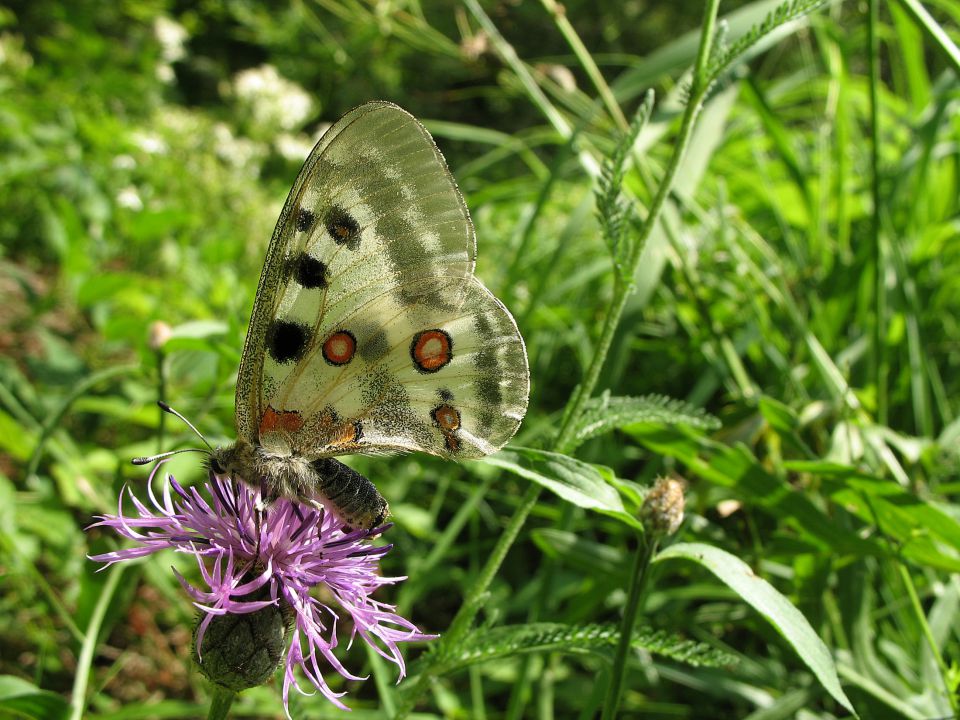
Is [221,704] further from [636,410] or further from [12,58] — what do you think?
[12,58]

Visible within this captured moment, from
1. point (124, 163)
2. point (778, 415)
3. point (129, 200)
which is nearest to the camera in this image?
point (778, 415)

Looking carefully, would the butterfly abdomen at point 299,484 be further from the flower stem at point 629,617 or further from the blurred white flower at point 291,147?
the blurred white flower at point 291,147

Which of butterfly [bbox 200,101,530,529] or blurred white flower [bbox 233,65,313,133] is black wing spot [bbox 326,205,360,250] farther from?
blurred white flower [bbox 233,65,313,133]

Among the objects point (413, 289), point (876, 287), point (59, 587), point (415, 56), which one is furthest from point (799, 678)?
point (415, 56)

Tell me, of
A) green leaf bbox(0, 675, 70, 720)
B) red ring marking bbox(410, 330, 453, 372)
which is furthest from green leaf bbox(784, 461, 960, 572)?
green leaf bbox(0, 675, 70, 720)

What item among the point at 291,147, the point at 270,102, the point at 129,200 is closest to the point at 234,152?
the point at 291,147

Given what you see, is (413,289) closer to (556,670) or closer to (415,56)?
(556,670)
